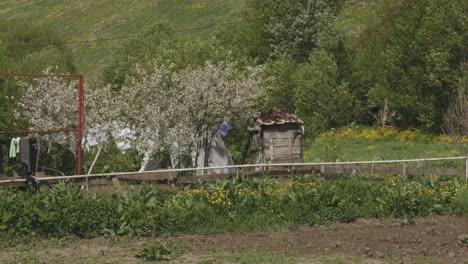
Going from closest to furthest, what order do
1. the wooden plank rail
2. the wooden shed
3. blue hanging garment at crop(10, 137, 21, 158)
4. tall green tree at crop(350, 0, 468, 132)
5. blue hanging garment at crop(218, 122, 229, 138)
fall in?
the wooden plank rail → blue hanging garment at crop(10, 137, 21, 158) → blue hanging garment at crop(218, 122, 229, 138) → the wooden shed → tall green tree at crop(350, 0, 468, 132)

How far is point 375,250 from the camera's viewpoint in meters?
12.8

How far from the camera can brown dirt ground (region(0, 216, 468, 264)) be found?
12.1 meters

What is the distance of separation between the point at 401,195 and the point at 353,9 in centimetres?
8037

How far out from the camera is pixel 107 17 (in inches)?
5344

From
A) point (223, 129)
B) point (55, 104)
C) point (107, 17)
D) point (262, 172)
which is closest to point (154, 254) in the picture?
point (262, 172)

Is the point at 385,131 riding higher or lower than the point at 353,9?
lower

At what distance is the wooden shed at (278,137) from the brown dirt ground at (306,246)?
10.2m

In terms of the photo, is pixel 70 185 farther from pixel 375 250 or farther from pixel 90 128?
pixel 90 128

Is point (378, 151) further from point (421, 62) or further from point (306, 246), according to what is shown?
point (306, 246)

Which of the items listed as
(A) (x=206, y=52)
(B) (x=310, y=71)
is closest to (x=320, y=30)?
(B) (x=310, y=71)

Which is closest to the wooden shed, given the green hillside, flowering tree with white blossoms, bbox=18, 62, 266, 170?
flowering tree with white blossoms, bbox=18, 62, 266, 170

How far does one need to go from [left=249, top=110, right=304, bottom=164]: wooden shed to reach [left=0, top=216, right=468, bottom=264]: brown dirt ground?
10.2 metres

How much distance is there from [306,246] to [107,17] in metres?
128

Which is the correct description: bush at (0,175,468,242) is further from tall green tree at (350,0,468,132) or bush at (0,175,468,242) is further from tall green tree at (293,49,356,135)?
tall green tree at (293,49,356,135)
